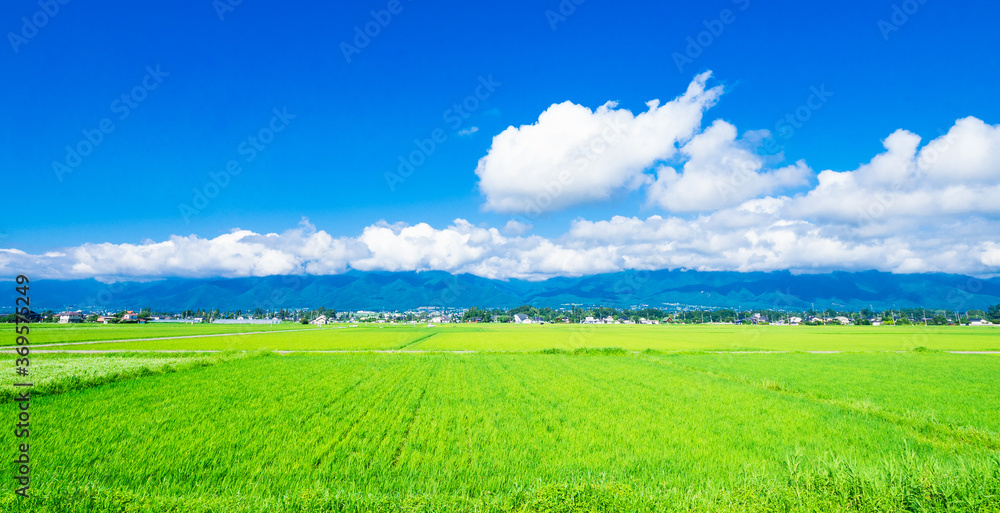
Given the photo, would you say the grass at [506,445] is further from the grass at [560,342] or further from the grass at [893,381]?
the grass at [560,342]

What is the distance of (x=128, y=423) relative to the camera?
10.1 meters

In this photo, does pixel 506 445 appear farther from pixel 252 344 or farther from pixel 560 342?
pixel 252 344

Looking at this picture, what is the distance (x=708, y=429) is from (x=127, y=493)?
11081mm

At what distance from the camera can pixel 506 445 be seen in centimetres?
878

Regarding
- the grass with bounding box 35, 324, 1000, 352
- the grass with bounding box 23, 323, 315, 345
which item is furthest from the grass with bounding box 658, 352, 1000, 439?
the grass with bounding box 23, 323, 315, 345

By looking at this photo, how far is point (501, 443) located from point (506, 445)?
0.46ft

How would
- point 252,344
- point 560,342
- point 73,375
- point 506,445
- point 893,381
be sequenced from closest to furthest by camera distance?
point 506,445 < point 73,375 < point 893,381 < point 252,344 < point 560,342

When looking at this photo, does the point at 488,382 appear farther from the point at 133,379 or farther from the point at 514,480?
the point at 133,379

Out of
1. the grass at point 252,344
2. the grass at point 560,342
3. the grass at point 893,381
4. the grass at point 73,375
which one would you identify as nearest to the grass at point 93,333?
the grass at point 560,342

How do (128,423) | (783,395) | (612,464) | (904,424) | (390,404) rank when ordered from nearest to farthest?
1. (612,464)
2. (128,423)
3. (904,424)
4. (390,404)
5. (783,395)

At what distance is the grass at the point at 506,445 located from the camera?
17.8 feet

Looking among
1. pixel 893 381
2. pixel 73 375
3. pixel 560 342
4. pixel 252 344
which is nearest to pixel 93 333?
pixel 252 344

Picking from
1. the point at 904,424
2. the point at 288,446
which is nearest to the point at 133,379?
the point at 288,446

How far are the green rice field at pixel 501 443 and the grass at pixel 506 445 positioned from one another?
5cm
